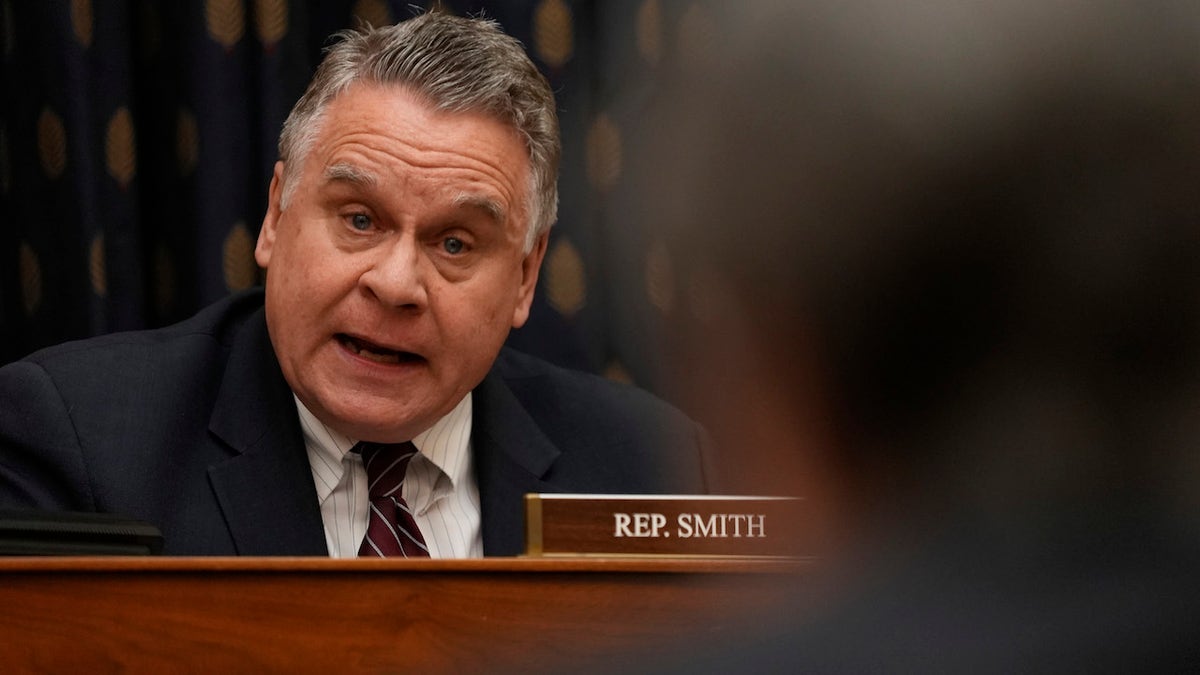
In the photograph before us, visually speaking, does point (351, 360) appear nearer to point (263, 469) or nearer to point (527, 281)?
point (263, 469)

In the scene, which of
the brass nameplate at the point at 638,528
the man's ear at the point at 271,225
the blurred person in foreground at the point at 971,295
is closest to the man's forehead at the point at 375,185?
the man's ear at the point at 271,225

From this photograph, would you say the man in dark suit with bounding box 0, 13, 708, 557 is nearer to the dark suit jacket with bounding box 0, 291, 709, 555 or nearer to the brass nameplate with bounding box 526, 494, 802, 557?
the dark suit jacket with bounding box 0, 291, 709, 555

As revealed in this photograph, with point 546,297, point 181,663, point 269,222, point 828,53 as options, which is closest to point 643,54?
point 828,53

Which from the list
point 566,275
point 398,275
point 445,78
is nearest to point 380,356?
point 398,275

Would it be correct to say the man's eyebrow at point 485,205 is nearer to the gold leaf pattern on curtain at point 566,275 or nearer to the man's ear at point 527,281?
the man's ear at point 527,281

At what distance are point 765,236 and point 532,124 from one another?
1531 mm

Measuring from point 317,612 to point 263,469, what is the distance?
2.93ft

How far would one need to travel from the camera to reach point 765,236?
1.69 feet

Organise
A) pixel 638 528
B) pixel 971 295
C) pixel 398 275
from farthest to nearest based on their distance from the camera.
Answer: pixel 398 275 → pixel 638 528 → pixel 971 295

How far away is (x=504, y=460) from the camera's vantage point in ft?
6.56

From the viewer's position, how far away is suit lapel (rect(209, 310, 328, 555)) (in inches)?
68.7

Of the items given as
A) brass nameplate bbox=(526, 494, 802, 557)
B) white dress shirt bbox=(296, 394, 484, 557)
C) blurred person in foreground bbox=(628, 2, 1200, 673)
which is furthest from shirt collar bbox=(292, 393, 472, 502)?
blurred person in foreground bbox=(628, 2, 1200, 673)

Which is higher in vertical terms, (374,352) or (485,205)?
(485,205)

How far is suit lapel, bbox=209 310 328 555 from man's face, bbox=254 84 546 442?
5cm
